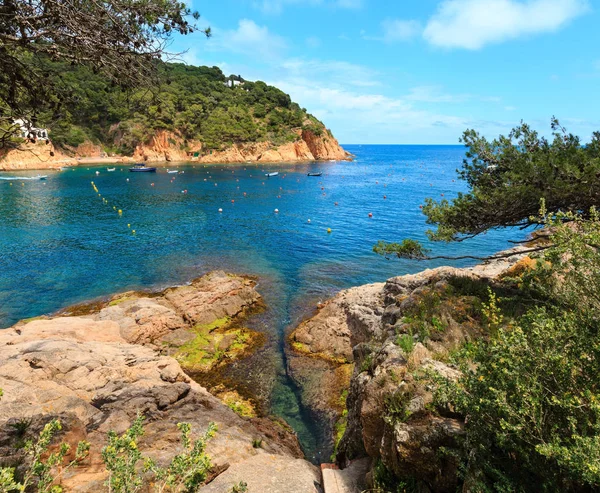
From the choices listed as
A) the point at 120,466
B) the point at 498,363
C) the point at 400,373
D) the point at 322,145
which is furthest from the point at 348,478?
the point at 322,145

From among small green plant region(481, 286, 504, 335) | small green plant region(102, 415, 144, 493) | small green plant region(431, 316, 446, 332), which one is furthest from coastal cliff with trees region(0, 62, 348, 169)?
small green plant region(102, 415, 144, 493)

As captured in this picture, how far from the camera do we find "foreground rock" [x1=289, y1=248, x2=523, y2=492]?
18.9ft

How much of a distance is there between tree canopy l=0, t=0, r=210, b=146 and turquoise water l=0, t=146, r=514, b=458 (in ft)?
38.5

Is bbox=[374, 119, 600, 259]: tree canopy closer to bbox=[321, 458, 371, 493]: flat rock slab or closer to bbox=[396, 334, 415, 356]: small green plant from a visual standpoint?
bbox=[396, 334, 415, 356]: small green plant

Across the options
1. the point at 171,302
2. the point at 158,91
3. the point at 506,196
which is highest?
the point at 158,91

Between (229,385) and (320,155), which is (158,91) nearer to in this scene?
(229,385)

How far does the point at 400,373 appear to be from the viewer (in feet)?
23.7

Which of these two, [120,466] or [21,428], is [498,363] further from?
[21,428]

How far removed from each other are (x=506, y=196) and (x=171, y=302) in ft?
56.3

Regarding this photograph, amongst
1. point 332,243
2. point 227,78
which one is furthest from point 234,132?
point 332,243

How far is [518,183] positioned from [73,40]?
1130 centimetres

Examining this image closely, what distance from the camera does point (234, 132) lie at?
108 meters

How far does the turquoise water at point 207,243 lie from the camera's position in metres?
20.8

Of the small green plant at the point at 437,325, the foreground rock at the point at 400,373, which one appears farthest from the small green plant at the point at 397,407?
the small green plant at the point at 437,325
